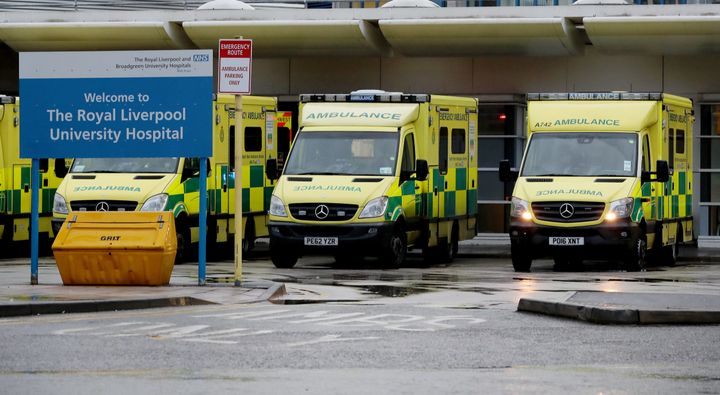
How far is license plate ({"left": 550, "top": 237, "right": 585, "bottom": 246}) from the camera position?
917 inches

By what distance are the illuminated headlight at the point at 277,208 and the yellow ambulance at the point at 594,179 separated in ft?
10.7

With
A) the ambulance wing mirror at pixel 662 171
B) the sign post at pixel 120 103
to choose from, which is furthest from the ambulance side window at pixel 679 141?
the sign post at pixel 120 103

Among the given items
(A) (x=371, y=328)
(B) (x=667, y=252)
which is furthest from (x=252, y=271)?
(A) (x=371, y=328)

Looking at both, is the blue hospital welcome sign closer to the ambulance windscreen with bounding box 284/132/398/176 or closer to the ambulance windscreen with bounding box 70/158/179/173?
the ambulance windscreen with bounding box 284/132/398/176

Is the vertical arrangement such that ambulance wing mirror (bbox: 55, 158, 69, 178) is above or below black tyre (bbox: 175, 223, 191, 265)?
above

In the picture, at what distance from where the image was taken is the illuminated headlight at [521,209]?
23594mm

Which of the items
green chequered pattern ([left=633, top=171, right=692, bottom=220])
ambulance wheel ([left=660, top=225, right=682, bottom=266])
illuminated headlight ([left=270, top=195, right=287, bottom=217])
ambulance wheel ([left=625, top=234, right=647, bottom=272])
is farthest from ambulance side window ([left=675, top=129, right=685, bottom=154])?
illuminated headlight ([left=270, top=195, right=287, bottom=217])

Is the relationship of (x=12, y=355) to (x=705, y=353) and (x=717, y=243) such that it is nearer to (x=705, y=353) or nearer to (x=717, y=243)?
(x=705, y=353)

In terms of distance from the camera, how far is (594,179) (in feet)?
78.2

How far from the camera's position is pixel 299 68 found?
1282 inches

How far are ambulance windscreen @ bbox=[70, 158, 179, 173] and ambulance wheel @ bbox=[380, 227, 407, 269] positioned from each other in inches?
140

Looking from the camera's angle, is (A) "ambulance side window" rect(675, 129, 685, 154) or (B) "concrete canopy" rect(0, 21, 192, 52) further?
(B) "concrete canopy" rect(0, 21, 192, 52)

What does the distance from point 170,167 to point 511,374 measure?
14.9 m

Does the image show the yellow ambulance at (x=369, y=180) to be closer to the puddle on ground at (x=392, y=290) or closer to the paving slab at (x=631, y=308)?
the puddle on ground at (x=392, y=290)
